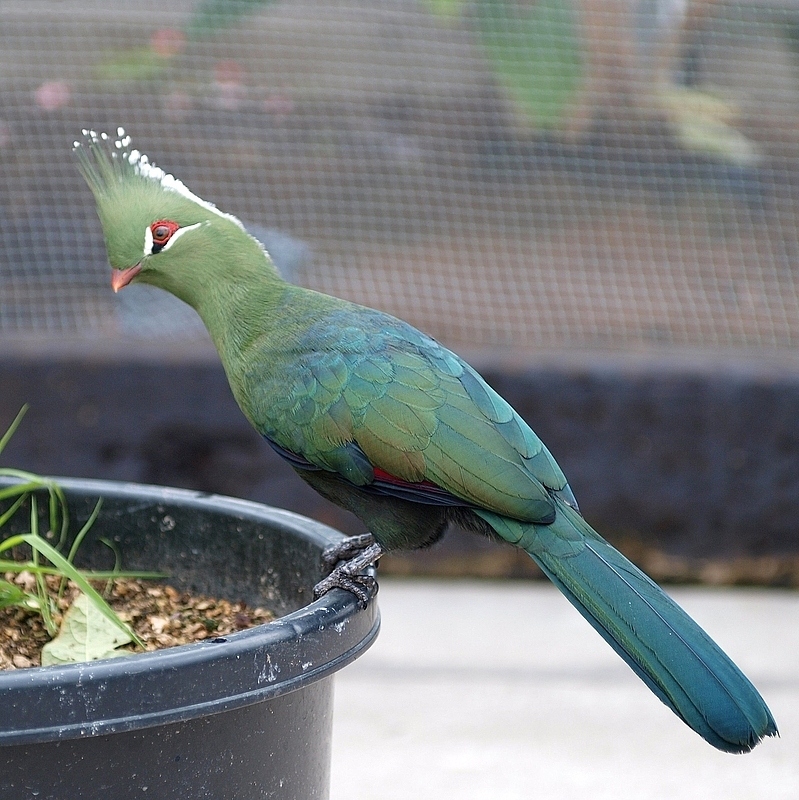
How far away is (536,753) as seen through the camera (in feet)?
7.59

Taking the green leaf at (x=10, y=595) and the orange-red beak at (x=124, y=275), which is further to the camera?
the orange-red beak at (x=124, y=275)

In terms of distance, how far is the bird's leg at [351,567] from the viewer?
1282 millimetres

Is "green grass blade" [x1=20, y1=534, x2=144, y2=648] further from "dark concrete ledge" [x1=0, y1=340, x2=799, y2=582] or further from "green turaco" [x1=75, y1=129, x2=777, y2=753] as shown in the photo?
"dark concrete ledge" [x1=0, y1=340, x2=799, y2=582]

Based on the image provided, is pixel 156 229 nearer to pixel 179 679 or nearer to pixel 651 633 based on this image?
pixel 179 679

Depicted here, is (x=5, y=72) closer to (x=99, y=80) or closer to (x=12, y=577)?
(x=99, y=80)

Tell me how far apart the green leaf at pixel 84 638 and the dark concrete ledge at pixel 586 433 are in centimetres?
168

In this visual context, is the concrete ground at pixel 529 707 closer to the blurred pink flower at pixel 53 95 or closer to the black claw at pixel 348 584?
the black claw at pixel 348 584

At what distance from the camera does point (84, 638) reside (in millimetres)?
1262

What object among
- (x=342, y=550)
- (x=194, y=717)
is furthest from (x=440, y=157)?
(x=194, y=717)

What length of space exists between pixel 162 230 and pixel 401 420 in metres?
0.40

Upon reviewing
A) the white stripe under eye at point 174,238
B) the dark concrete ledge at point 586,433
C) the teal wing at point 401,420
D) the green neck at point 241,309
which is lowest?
the dark concrete ledge at point 586,433

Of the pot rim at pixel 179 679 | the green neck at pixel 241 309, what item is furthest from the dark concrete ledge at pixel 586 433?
the pot rim at pixel 179 679

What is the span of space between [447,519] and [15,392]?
188 centimetres

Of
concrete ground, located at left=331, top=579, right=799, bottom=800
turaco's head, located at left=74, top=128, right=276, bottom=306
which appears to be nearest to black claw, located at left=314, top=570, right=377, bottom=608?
turaco's head, located at left=74, top=128, right=276, bottom=306
